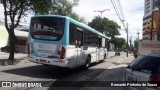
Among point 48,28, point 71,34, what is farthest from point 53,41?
point 71,34

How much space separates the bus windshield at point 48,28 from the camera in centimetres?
1488

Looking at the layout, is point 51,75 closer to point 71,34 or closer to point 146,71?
point 71,34

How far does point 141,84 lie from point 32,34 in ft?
30.6

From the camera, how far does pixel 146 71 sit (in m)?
7.45

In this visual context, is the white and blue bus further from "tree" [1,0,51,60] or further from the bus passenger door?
"tree" [1,0,51,60]

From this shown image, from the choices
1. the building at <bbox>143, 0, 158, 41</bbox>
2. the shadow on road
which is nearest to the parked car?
the shadow on road

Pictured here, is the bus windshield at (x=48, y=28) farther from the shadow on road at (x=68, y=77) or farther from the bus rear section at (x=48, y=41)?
the shadow on road at (x=68, y=77)

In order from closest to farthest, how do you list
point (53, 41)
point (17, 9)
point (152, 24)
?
point (53, 41), point (17, 9), point (152, 24)

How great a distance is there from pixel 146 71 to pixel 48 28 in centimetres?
845

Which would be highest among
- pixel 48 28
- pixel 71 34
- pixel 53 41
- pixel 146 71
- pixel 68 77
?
pixel 48 28

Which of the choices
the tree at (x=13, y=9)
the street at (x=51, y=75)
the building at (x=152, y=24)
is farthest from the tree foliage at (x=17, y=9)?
the building at (x=152, y=24)

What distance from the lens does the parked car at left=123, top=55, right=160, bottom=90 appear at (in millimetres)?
7027

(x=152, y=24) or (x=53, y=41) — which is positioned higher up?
(x=152, y=24)

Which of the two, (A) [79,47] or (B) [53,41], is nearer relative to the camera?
(B) [53,41]
